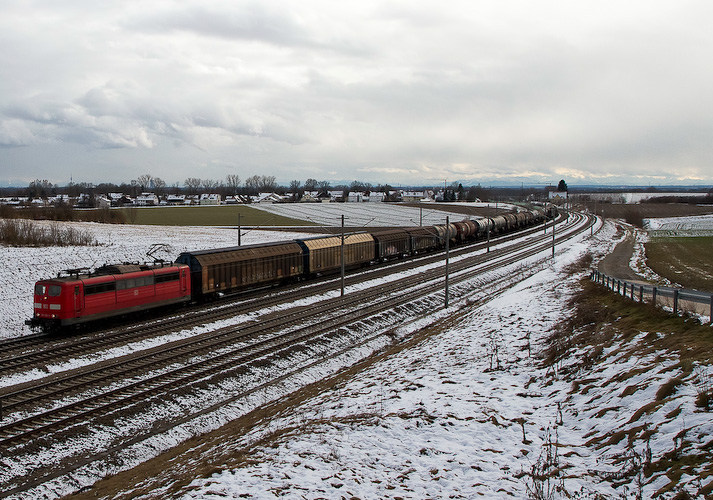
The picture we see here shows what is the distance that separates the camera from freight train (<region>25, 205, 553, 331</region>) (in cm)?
2684

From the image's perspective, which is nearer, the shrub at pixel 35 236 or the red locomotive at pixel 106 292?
the red locomotive at pixel 106 292

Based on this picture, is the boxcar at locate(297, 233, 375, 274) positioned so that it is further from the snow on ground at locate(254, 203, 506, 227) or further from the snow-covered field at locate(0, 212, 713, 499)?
the snow on ground at locate(254, 203, 506, 227)

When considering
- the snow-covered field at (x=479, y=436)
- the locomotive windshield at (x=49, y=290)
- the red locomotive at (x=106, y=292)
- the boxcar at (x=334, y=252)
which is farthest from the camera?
the boxcar at (x=334, y=252)

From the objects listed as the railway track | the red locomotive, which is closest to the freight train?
the red locomotive

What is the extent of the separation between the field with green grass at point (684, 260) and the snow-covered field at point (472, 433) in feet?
96.1

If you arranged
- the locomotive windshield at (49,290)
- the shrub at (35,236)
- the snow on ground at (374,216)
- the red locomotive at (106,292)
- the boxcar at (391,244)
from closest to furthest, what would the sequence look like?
the locomotive windshield at (49,290) < the red locomotive at (106,292) < the shrub at (35,236) < the boxcar at (391,244) < the snow on ground at (374,216)

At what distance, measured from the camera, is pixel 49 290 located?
2662cm

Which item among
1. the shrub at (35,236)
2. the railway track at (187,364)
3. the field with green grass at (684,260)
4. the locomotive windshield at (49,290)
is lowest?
the railway track at (187,364)

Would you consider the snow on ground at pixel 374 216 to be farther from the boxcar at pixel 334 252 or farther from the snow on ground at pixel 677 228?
the snow on ground at pixel 677 228

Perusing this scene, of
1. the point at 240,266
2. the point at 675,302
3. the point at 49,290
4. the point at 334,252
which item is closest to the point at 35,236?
the point at 240,266

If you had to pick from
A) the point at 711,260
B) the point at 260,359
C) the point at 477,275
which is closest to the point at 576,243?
the point at 711,260

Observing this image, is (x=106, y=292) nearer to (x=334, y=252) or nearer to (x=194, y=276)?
(x=194, y=276)

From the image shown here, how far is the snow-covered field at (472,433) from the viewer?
421 inches

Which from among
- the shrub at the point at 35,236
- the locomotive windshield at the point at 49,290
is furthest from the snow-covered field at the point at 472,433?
the shrub at the point at 35,236
